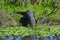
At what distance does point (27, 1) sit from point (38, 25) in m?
3.74

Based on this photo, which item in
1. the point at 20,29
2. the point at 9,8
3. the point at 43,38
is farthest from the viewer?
the point at 9,8

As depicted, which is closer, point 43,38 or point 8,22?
point 43,38

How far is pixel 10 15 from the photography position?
17.7 m

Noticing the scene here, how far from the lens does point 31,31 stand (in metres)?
15.8

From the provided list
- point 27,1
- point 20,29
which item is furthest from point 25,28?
point 27,1

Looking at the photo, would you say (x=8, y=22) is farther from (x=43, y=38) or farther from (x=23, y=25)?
(x=43, y=38)

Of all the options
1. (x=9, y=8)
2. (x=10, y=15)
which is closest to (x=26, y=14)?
(x=10, y=15)

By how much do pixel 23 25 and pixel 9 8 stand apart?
276cm

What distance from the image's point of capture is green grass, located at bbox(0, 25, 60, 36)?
1558 centimetres

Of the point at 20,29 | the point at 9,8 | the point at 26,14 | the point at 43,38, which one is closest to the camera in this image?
the point at 43,38

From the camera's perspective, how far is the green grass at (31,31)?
613 inches

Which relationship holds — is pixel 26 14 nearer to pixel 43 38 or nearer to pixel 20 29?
pixel 20 29

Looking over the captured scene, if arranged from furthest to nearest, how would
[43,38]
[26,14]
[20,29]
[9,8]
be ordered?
1. [9,8]
2. [26,14]
3. [20,29]
4. [43,38]

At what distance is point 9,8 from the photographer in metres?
19.4
